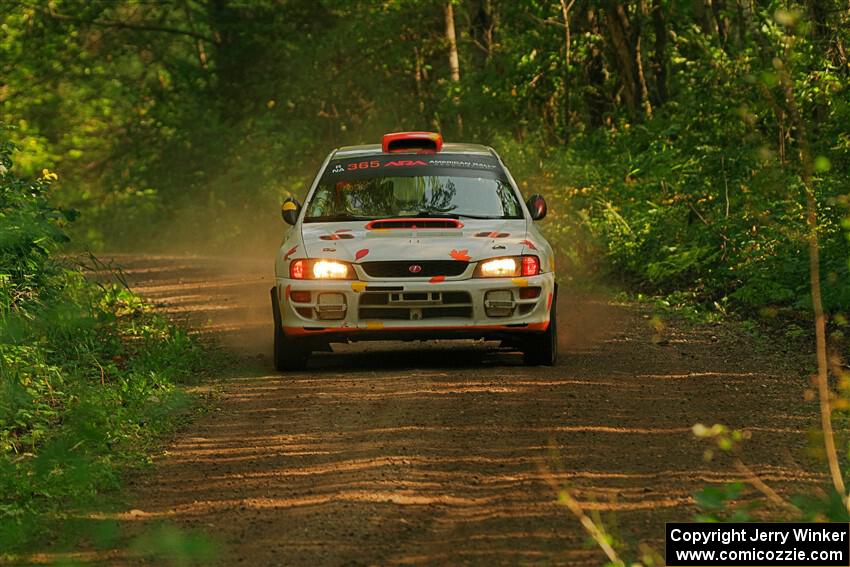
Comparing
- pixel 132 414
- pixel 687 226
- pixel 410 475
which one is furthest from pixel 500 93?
pixel 410 475

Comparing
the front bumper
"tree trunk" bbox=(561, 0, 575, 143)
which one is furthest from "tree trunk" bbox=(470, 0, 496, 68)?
the front bumper

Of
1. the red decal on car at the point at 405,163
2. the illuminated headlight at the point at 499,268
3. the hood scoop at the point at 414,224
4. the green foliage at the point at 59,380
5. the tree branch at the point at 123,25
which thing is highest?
the tree branch at the point at 123,25

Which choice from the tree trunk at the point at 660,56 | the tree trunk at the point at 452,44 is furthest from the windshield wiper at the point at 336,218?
the tree trunk at the point at 452,44

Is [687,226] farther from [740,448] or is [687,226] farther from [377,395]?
[740,448]

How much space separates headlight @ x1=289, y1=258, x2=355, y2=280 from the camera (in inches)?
440

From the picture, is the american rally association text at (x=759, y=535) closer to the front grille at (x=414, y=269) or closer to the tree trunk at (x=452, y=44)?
the front grille at (x=414, y=269)

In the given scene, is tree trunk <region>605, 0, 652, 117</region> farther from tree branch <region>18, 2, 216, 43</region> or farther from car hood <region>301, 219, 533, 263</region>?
tree branch <region>18, 2, 216, 43</region>

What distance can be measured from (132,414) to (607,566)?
4.96m

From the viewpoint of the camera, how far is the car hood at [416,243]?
11148mm

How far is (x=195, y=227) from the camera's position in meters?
36.6

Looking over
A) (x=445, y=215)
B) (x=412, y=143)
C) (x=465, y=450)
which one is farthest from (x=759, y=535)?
(x=412, y=143)

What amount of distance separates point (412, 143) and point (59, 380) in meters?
3.93

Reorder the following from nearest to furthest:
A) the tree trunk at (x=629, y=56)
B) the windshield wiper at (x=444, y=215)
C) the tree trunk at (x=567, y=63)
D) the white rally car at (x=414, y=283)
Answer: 1. the white rally car at (x=414, y=283)
2. the windshield wiper at (x=444, y=215)
3. the tree trunk at (x=629, y=56)
4. the tree trunk at (x=567, y=63)

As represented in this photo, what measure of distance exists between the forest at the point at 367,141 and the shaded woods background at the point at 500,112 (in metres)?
0.06
